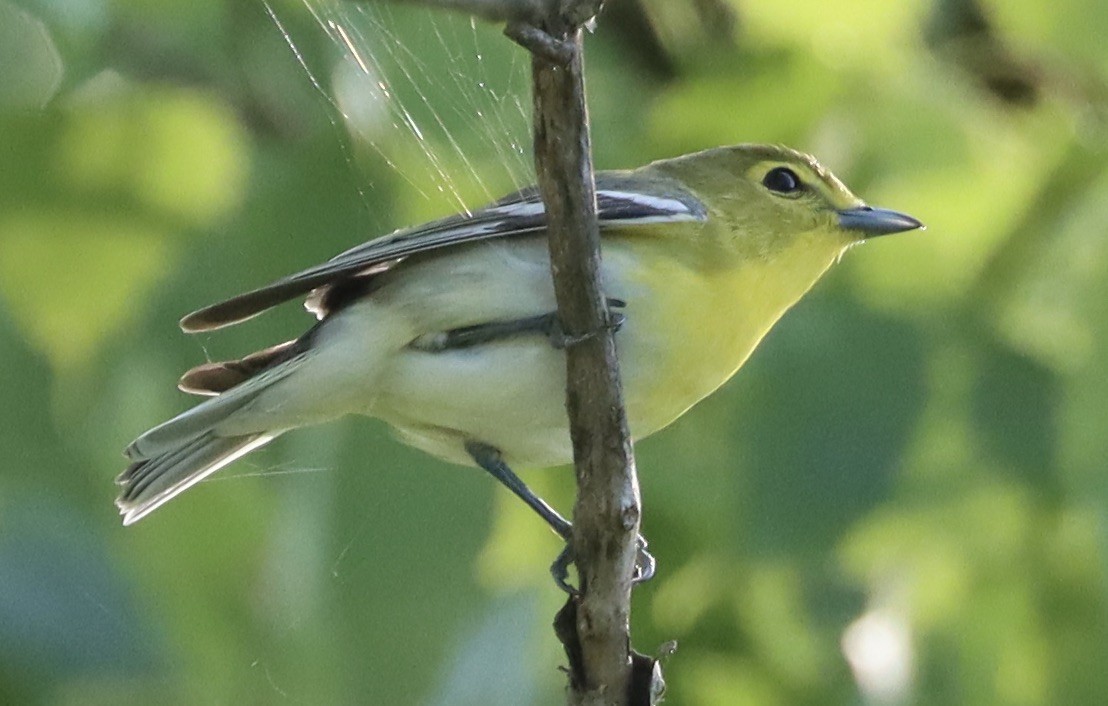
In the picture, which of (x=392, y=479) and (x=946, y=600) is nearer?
(x=392, y=479)

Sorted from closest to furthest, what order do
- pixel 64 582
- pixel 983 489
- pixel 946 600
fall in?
pixel 64 582
pixel 983 489
pixel 946 600

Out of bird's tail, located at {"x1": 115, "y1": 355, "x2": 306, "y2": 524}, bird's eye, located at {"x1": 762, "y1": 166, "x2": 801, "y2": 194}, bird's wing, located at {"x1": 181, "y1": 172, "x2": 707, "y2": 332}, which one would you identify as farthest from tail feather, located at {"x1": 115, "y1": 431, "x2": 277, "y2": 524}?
bird's eye, located at {"x1": 762, "y1": 166, "x2": 801, "y2": 194}

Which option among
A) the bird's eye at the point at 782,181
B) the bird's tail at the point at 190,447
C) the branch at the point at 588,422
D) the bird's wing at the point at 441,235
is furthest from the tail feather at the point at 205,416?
the bird's eye at the point at 782,181

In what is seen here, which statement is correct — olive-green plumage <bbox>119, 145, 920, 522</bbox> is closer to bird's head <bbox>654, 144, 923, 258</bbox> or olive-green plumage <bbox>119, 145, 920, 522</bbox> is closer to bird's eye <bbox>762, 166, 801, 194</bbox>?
bird's head <bbox>654, 144, 923, 258</bbox>

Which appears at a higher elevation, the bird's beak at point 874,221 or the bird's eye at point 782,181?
the bird's eye at point 782,181

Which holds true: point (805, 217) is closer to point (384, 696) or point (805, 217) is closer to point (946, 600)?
point (946, 600)

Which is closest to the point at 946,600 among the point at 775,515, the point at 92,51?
the point at 775,515

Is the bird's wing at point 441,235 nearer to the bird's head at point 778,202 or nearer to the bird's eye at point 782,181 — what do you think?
the bird's head at point 778,202
